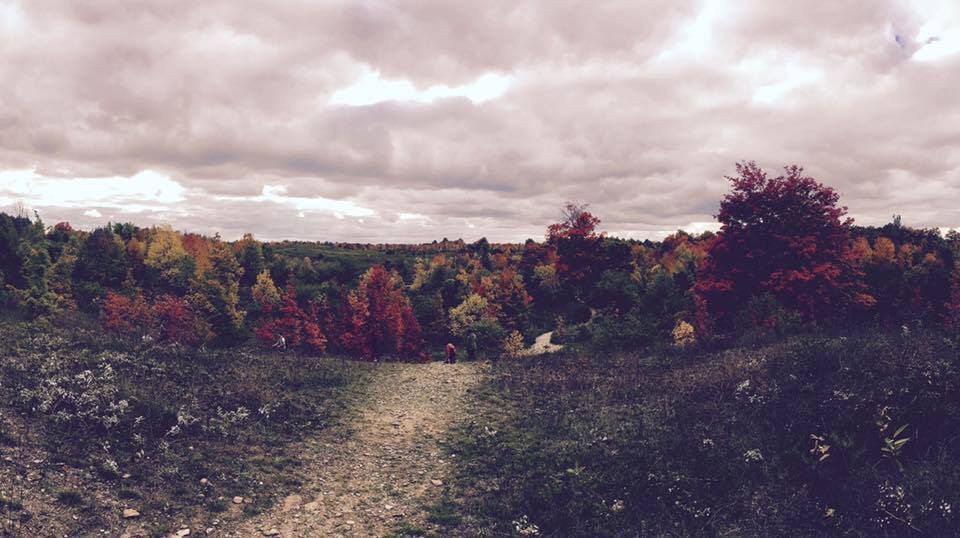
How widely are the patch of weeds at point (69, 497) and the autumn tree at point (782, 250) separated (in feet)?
102

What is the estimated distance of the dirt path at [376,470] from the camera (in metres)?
10.8

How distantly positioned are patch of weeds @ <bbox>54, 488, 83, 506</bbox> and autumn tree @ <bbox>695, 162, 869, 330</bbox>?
31.1 metres

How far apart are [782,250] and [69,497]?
111 ft

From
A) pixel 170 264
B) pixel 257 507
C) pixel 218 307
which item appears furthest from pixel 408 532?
pixel 170 264

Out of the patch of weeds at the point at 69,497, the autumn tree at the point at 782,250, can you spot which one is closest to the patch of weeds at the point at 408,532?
the patch of weeds at the point at 69,497

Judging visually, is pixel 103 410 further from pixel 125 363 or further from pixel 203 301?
pixel 203 301

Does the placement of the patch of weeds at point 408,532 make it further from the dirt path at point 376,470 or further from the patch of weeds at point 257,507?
the patch of weeds at point 257,507

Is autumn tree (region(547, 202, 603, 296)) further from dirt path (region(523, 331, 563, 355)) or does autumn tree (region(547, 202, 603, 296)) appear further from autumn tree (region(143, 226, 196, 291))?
autumn tree (region(143, 226, 196, 291))

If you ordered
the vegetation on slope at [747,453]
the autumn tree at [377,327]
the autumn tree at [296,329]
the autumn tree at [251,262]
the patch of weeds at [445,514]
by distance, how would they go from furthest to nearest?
the autumn tree at [251,262] → the autumn tree at [296,329] → the autumn tree at [377,327] → the patch of weeds at [445,514] → the vegetation on slope at [747,453]

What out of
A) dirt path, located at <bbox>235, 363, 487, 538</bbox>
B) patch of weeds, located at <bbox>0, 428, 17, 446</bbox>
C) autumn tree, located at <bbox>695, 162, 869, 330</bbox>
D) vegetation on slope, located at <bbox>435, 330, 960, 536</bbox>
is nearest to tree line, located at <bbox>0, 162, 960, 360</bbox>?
autumn tree, located at <bbox>695, 162, 869, 330</bbox>

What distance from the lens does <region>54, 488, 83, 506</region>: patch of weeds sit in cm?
983

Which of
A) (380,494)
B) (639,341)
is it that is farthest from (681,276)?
(380,494)

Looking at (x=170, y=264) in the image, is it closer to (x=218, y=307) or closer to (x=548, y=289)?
(x=218, y=307)

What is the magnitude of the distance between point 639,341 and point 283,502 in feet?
75.2
